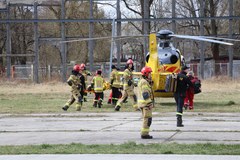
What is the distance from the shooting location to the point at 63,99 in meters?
32.9

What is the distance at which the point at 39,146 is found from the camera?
13.6 metres

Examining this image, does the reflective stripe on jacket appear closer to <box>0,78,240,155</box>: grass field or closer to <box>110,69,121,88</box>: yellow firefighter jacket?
<box>0,78,240,155</box>: grass field

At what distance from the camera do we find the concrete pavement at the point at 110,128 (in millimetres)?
15078

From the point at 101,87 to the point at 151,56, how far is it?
2.70 metres

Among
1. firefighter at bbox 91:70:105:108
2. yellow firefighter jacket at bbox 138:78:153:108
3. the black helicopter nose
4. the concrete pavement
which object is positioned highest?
the black helicopter nose

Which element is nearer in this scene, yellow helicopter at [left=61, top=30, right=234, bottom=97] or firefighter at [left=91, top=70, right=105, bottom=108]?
yellow helicopter at [left=61, top=30, right=234, bottom=97]

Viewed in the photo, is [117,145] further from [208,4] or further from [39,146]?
[208,4]

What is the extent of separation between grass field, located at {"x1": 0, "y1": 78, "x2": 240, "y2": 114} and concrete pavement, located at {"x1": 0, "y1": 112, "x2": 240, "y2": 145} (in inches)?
100

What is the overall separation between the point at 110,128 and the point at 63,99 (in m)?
15.3

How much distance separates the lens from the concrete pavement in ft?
49.5

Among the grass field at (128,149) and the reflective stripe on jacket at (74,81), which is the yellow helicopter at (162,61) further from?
the grass field at (128,149)

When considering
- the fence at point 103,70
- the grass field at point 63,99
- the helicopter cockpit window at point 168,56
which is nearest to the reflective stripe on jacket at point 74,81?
the grass field at point 63,99

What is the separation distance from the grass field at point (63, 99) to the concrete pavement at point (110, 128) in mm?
2543

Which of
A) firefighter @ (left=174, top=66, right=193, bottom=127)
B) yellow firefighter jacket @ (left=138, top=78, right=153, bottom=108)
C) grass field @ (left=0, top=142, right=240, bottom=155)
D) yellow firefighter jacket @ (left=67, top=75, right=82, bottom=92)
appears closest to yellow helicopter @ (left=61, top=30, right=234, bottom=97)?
yellow firefighter jacket @ (left=67, top=75, right=82, bottom=92)
